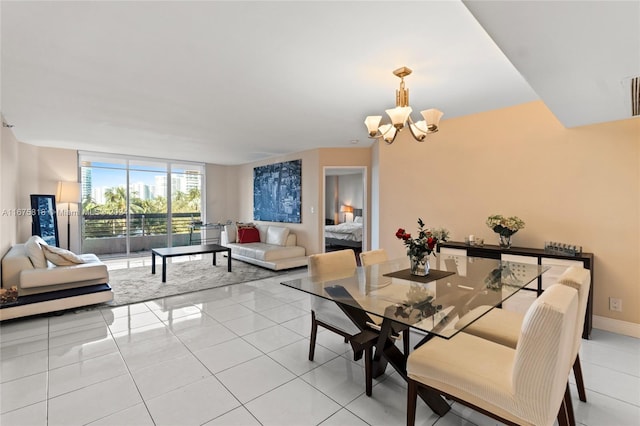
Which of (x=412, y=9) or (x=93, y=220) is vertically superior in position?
(x=412, y=9)

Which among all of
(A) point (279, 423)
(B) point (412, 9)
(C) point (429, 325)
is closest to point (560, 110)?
(B) point (412, 9)

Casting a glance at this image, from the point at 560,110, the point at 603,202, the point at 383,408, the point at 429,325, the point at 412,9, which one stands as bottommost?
the point at 383,408

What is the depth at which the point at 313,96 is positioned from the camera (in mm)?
3158

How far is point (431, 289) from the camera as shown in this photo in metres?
2.11

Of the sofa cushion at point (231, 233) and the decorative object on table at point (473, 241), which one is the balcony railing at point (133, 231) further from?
the decorative object on table at point (473, 241)

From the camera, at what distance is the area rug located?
13.7 feet

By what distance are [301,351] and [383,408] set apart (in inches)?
36.5

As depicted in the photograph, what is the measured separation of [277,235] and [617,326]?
211 inches

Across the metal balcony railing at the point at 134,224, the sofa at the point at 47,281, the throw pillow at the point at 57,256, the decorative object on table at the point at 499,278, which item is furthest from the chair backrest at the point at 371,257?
the metal balcony railing at the point at 134,224

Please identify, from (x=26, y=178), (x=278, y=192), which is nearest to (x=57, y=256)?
(x=26, y=178)

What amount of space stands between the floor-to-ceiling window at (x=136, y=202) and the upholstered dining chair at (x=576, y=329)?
7605 millimetres

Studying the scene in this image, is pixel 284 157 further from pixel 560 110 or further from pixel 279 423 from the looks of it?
pixel 279 423

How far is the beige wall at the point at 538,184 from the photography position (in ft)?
9.37

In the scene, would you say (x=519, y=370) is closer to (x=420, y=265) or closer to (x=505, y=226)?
(x=420, y=265)
